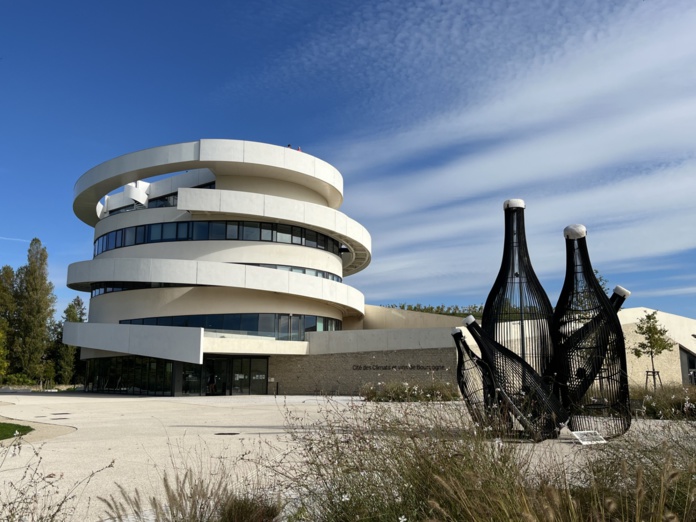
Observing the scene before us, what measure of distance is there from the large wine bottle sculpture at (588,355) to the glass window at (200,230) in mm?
25785

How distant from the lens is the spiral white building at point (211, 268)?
104ft

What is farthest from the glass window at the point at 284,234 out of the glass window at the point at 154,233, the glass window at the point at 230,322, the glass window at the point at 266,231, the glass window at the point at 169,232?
the glass window at the point at 154,233

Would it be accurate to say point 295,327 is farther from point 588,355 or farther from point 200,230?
point 588,355

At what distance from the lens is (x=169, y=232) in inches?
1350

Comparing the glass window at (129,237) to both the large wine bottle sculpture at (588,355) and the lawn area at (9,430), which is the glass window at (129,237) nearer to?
the lawn area at (9,430)

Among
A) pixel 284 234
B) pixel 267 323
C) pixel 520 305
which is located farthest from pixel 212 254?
pixel 520 305

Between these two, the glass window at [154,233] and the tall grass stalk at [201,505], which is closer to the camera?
the tall grass stalk at [201,505]

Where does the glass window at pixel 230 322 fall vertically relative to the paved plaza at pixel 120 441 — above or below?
above

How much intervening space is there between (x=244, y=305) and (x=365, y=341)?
23.6ft

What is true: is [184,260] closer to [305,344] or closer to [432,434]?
[305,344]

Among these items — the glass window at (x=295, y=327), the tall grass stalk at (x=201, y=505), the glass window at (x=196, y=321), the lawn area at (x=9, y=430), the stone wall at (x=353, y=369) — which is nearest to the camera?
the tall grass stalk at (x=201, y=505)

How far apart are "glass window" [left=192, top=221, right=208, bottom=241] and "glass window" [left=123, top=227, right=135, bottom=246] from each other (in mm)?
→ 4298

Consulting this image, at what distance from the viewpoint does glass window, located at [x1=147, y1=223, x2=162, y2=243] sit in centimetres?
3453

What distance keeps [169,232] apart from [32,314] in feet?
81.0
